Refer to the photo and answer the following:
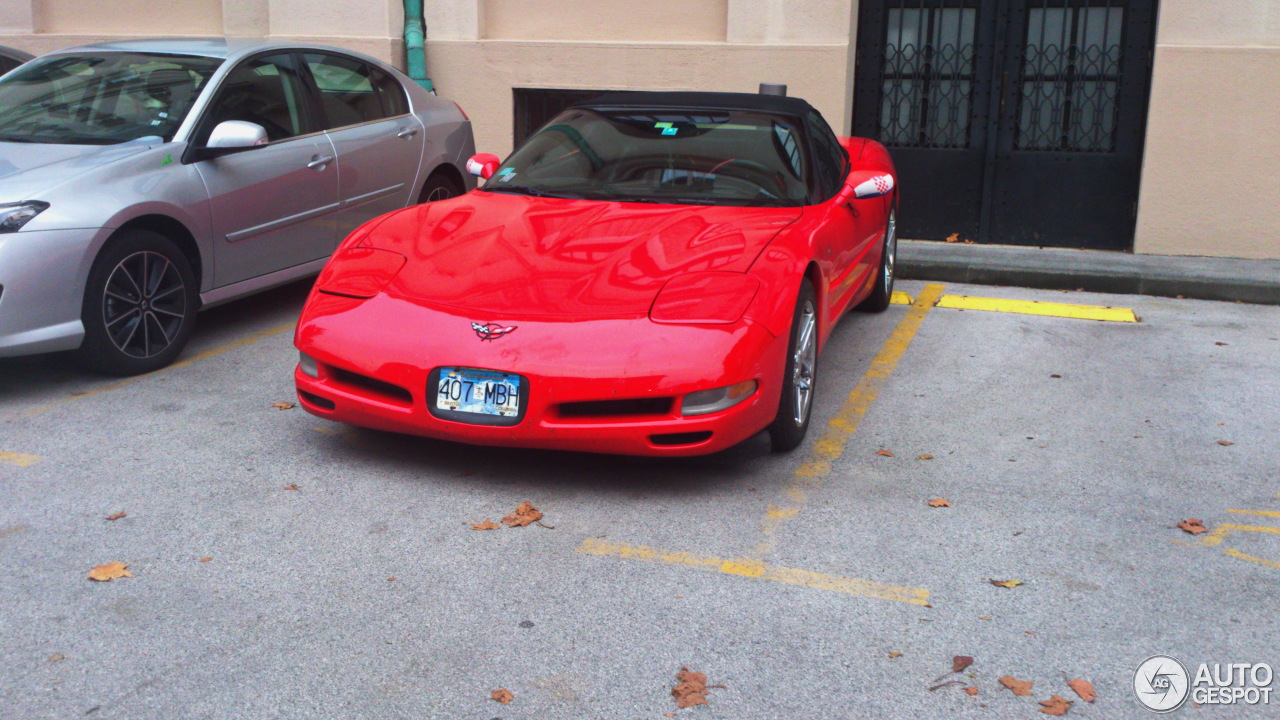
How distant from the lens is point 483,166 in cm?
616

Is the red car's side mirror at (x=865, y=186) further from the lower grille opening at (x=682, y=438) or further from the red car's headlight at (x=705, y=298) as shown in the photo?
the lower grille opening at (x=682, y=438)

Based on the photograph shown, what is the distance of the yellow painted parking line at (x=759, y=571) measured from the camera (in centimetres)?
354

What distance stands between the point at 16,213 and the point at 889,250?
5066mm

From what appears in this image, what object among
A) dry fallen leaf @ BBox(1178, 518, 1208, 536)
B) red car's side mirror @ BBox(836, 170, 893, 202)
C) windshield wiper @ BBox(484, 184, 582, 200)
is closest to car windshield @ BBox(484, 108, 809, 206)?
windshield wiper @ BBox(484, 184, 582, 200)

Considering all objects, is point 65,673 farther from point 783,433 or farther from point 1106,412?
point 1106,412

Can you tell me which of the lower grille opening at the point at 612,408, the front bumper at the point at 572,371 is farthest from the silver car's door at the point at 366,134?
the lower grille opening at the point at 612,408

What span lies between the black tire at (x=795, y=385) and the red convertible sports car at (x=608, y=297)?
0.04 ft

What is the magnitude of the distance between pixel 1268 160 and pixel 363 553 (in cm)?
807

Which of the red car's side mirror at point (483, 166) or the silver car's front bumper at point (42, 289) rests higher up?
the red car's side mirror at point (483, 166)

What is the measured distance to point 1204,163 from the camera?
9102mm

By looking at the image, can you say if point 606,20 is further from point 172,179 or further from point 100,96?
point 172,179

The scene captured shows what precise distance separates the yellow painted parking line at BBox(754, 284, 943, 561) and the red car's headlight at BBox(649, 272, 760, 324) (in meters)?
0.72

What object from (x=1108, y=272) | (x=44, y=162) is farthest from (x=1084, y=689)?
(x=1108, y=272)

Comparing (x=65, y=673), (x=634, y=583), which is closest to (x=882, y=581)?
(x=634, y=583)
